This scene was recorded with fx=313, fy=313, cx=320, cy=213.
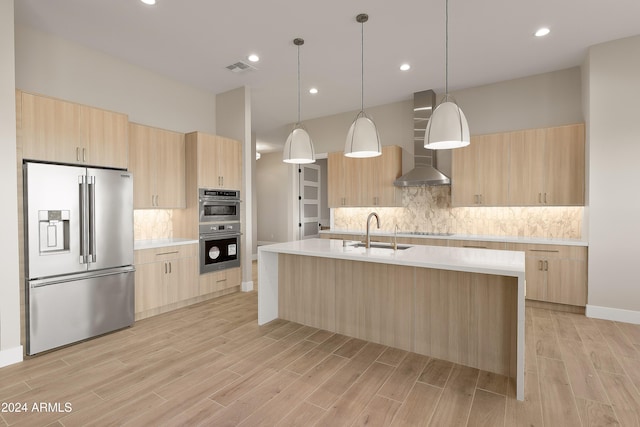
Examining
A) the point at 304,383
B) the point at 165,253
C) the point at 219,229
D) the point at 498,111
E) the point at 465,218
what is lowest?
the point at 304,383

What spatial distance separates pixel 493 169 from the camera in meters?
4.51

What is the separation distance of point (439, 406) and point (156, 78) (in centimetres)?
501

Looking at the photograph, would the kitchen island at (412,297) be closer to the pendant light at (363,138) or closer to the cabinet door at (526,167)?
the pendant light at (363,138)

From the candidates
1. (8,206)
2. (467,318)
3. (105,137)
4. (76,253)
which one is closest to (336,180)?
(105,137)

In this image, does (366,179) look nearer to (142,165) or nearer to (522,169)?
(522,169)

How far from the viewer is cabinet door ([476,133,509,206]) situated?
14.5 feet

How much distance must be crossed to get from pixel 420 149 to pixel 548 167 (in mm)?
1746

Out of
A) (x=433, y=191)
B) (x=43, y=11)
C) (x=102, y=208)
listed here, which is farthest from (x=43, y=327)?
(x=433, y=191)

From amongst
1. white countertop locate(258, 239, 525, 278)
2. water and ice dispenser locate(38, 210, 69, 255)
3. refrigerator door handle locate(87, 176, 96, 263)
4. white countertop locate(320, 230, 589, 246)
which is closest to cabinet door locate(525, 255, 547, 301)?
white countertop locate(320, 230, 589, 246)

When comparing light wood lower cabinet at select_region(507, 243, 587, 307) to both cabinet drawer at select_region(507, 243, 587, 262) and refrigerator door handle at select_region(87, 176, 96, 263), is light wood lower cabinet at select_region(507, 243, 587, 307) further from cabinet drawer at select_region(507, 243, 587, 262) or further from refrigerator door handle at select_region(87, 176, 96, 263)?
refrigerator door handle at select_region(87, 176, 96, 263)

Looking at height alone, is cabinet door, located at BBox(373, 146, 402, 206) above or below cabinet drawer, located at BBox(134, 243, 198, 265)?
above

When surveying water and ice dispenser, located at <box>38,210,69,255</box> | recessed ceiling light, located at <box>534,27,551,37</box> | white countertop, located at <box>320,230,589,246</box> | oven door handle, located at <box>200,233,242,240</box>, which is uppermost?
recessed ceiling light, located at <box>534,27,551,37</box>

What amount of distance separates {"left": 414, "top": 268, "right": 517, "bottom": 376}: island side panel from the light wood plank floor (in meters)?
0.11

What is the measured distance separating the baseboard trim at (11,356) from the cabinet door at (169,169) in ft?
6.54
